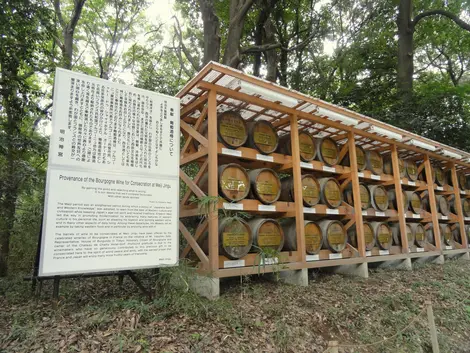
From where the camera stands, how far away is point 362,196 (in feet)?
21.7

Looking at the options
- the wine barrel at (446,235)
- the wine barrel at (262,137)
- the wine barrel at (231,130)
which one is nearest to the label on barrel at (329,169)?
the wine barrel at (262,137)

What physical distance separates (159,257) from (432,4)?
1772 cm

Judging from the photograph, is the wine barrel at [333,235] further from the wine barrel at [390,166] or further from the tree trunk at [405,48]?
the tree trunk at [405,48]

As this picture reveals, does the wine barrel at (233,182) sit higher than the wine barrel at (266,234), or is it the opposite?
the wine barrel at (233,182)

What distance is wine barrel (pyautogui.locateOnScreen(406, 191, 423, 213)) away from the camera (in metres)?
7.86

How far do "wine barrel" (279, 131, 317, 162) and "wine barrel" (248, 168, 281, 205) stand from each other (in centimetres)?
94

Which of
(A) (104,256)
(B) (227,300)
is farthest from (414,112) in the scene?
(A) (104,256)

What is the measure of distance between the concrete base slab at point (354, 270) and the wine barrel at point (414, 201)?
2.93 metres

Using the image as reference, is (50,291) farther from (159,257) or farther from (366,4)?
(366,4)

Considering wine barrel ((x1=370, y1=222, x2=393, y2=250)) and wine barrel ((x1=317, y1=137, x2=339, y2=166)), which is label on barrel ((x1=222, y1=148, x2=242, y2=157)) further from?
wine barrel ((x1=370, y1=222, x2=393, y2=250))

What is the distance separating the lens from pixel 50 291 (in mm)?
4223

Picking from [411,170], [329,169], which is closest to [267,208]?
[329,169]

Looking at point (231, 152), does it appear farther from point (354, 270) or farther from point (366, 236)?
point (366, 236)

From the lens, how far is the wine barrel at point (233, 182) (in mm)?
4488
